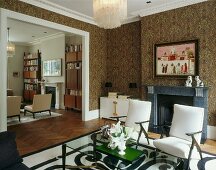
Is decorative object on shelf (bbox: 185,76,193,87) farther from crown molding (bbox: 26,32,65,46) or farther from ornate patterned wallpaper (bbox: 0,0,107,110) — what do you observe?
crown molding (bbox: 26,32,65,46)

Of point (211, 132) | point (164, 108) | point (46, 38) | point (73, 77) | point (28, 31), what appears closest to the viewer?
point (211, 132)

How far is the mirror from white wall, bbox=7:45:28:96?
2.49 meters

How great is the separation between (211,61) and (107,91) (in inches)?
135

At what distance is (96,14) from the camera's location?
2686 mm

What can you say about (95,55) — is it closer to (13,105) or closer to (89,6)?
(89,6)

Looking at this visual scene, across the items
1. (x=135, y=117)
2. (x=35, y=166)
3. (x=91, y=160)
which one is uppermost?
(x=135, y=117)

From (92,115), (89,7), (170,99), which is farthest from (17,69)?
(170,99)

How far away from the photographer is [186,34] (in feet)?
14.6

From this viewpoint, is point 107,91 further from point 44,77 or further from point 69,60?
point 44,77

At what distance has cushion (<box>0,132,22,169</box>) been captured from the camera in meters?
1.94

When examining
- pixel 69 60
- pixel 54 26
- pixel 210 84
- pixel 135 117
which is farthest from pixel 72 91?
pixel 210 84

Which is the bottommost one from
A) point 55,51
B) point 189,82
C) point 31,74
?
point 189,82

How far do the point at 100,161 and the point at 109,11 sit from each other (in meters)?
1.97

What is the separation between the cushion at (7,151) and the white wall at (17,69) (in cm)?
872
